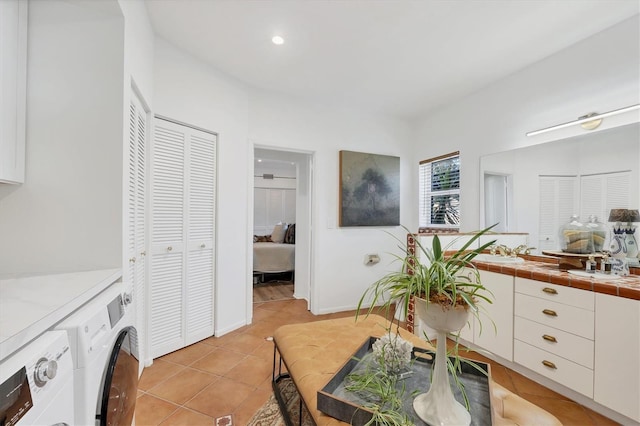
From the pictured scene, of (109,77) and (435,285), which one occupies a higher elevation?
(109,77)

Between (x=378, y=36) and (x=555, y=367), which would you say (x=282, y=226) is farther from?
(x=555, y=367)

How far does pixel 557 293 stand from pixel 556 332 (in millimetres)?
260

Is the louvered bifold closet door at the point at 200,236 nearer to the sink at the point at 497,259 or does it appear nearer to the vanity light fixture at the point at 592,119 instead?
the sink at the point at 497,259

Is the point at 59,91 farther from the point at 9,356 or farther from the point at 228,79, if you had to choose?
the point at 228,79

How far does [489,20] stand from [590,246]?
1.82m

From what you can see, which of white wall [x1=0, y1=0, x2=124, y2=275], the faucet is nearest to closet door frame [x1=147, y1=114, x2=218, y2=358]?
white wall [x1=0, y1=0, x2=124, y2=275]

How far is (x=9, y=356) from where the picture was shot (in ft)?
1.99

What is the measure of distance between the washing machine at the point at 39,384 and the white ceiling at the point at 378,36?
2105 mm

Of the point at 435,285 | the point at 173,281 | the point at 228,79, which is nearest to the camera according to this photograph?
the point at 435,285

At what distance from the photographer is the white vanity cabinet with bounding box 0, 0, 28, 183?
114 cm

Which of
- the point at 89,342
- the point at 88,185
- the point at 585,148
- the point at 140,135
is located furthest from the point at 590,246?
the point at 140,135

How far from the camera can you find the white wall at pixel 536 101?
79.1 inches

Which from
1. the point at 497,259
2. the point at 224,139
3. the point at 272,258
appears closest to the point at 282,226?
the point at 272,258

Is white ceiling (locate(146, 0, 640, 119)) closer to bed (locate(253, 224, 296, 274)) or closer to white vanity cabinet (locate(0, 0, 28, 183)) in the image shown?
white vanity cabinet (locate(0, 0, 28, 183))
